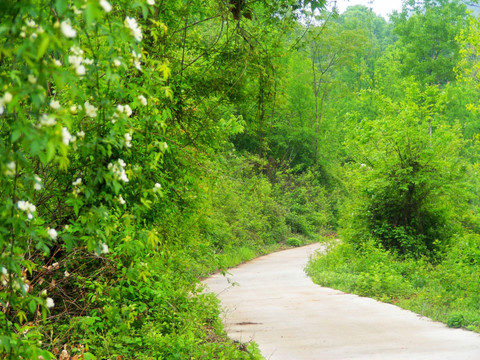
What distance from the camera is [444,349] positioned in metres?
6.65

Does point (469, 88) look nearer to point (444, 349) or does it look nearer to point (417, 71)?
point (417, 71)

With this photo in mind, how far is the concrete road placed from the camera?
6.62 metres

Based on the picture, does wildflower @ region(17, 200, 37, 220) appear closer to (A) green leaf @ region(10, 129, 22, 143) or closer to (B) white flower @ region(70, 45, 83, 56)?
(A) green leaf @ region(10, 129, 22, 143)

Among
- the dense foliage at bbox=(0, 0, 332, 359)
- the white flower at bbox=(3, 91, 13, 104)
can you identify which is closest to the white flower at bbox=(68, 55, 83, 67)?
the dense foliage at bbox=(0, 0, 332, 359)

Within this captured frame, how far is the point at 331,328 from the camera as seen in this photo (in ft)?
26.6

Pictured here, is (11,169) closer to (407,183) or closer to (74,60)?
(74,60)

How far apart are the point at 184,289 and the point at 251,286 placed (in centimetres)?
617

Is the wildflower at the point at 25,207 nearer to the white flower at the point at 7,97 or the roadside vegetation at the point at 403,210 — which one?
the white flower at the point at 7,97

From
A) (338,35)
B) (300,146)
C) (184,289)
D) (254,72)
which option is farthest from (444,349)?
(338,35)

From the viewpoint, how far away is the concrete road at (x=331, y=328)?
6.62 m

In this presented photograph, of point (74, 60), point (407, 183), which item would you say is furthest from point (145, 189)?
point (407, 183)

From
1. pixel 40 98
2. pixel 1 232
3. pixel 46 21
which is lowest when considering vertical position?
pixel 1 232

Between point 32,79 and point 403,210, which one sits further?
point 403,210

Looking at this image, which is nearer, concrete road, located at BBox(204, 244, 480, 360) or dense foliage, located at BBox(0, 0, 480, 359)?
dense foliage, located at BBox(0, 0, 480, 359)
